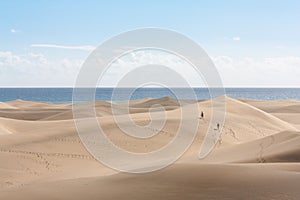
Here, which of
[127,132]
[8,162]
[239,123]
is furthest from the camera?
[239,123]

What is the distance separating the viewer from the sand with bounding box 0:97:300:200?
7230mm

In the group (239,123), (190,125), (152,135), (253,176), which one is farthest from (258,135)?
(253,176)

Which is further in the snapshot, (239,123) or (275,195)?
(239,123)

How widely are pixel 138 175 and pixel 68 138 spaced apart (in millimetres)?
10860

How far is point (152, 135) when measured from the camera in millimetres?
20203

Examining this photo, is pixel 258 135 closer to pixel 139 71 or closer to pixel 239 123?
pixel 239 123

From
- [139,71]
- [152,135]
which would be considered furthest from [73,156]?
[139,71]

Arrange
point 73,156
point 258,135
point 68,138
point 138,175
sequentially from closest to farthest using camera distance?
point 138,175 → point 73,156 → point 68,138 → point 258,135

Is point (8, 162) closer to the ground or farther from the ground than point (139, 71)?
closer to the ground

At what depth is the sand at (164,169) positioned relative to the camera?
23.7 feet

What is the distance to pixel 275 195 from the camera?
6.49 metres

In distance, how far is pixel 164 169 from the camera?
903 cm

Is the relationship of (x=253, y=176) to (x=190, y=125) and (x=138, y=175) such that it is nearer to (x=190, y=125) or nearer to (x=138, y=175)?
(x=138, y=175)

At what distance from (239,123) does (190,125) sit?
4729 mm
